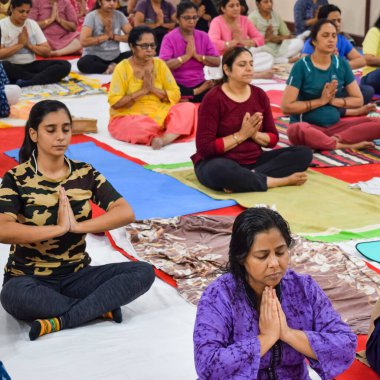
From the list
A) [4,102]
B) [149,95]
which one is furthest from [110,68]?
[149,95]

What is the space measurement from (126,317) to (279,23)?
21.4 feet

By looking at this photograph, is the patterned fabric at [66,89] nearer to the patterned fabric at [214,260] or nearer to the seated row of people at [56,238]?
the patterned fabric at [214,260]

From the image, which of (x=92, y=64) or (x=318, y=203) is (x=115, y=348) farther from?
(x=92, y=64)

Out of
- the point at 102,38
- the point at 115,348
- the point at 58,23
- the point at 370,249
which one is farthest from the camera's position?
the point at 58,23

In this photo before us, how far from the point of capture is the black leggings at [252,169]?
4.62 meters

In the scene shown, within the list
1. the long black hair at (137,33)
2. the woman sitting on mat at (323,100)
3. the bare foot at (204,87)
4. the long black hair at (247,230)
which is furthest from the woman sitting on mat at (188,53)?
the long black hair at (247,230)

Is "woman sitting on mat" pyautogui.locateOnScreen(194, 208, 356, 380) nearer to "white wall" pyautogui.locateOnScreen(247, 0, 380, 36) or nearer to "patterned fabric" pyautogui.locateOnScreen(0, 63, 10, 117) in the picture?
"patterned fabric" pyautogui.locateOnScreen(0, 63, 10, 117)

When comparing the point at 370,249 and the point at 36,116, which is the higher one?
the point at 36,116

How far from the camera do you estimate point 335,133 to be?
223 inches

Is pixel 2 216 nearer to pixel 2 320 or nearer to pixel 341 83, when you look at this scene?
pixel 2 320

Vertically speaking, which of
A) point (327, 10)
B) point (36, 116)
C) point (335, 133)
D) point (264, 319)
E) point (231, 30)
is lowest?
point (335, 133)

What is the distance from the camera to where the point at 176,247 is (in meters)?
3.81

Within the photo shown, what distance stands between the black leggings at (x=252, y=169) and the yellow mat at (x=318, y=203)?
0.05 meters

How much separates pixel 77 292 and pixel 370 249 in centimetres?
142
